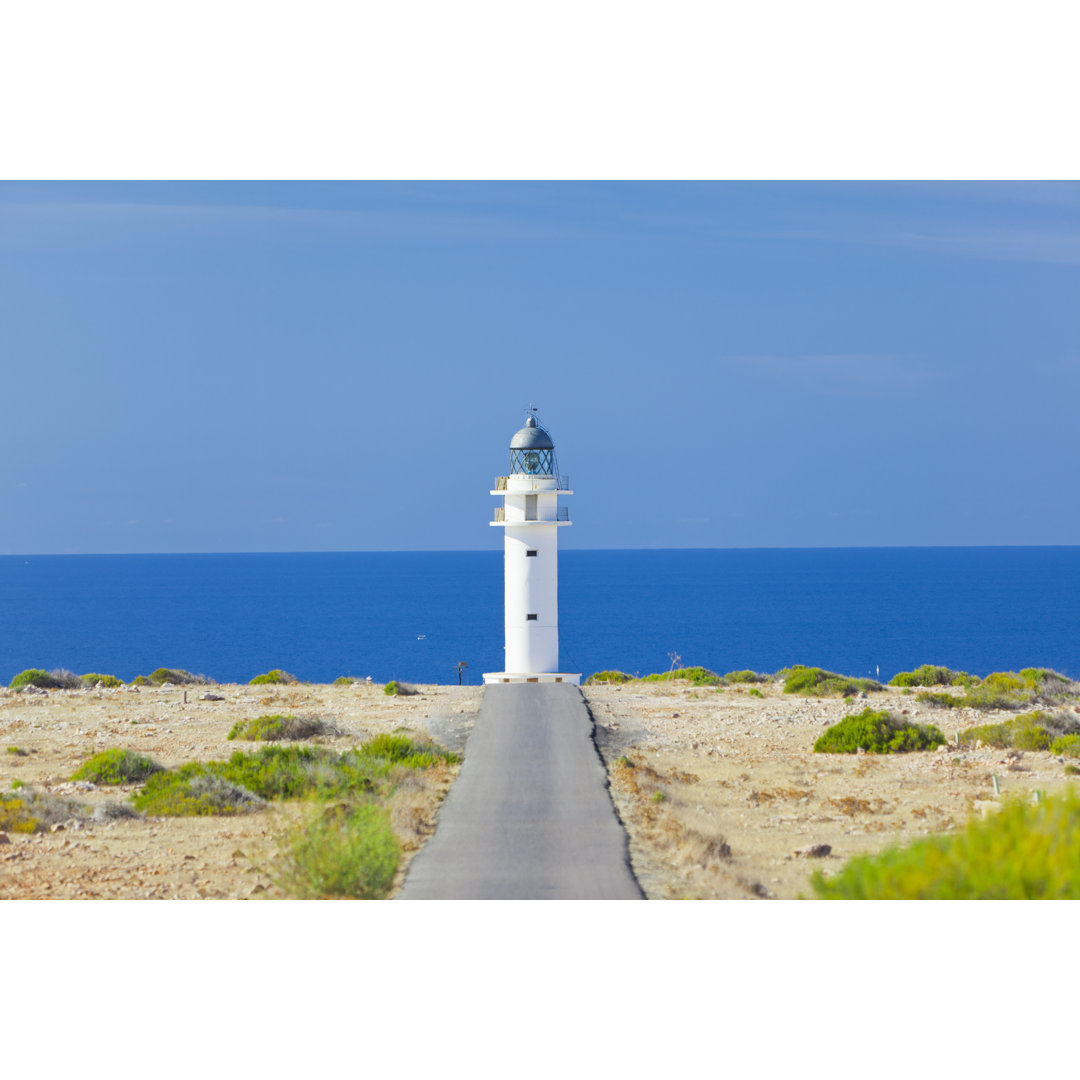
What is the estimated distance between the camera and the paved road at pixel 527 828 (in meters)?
10.7

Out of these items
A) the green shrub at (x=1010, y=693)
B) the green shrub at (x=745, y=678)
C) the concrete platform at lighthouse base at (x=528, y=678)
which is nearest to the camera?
the green shrub at (x=1010, y=693)

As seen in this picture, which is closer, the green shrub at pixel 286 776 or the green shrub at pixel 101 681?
the green shrub at pixel 286 776

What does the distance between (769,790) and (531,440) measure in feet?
48.1

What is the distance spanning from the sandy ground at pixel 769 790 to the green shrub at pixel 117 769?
7288 mm

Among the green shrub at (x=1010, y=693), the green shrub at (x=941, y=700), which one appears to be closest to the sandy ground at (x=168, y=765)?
the green shrub at (x=941, y=700)

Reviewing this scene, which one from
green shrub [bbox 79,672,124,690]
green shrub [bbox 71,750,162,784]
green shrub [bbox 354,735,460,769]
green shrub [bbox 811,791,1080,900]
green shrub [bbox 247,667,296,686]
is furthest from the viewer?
green shrub [bbox 247,667,296,686]

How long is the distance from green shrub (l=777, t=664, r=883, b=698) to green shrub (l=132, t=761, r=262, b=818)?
57.3 ft

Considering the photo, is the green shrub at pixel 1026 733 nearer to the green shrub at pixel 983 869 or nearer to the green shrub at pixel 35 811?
the green shrub at pixel 983 869

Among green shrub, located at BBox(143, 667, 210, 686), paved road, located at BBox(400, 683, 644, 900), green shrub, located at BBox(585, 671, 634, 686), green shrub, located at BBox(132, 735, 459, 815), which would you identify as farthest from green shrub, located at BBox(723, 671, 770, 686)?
green shrub, located at BBox(132, 735, 459, 815)

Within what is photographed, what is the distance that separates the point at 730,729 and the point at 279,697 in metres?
11.7

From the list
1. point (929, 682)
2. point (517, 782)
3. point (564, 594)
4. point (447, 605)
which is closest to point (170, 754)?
point (517, 782)

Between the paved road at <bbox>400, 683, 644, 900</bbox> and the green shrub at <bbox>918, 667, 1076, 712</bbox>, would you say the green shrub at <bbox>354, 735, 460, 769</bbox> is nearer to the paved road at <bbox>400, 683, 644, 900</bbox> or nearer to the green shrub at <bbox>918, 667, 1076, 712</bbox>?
the paved road at <bbox>400, 683, 644, 900</bbox>

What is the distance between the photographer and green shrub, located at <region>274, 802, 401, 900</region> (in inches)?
414

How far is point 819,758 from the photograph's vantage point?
19.9 m
